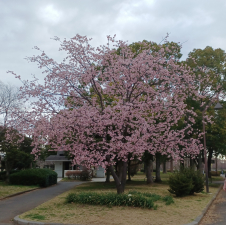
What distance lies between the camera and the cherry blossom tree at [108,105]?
11.8m

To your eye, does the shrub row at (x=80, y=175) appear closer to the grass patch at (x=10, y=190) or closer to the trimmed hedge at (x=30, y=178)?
the trimmed hedge at (x=30, y=178)

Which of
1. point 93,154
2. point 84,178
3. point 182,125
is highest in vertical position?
point 182,125

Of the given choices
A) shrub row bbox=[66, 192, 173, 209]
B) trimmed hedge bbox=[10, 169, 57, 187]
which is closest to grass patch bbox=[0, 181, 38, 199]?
trimmed hedge bbox=[10, 169, 57, 187]

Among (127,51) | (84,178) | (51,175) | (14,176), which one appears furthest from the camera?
(84,178)

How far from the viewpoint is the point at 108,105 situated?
12.3 meters

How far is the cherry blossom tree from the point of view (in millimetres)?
11836

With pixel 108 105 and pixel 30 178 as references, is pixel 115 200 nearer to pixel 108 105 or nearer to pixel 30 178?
pixel 108 105

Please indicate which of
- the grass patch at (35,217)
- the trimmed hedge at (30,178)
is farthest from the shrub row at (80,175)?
the grass patch at (35,217)

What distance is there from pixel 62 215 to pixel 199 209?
5.86 meters

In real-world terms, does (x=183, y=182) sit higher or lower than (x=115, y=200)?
higher

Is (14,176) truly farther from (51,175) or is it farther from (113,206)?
(113,206)

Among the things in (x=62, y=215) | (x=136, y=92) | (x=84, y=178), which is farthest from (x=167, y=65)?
(x=84, y=178)

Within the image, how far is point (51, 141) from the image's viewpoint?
1306 centimetres

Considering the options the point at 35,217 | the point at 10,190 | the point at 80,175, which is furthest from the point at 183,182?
the point at 80,175
